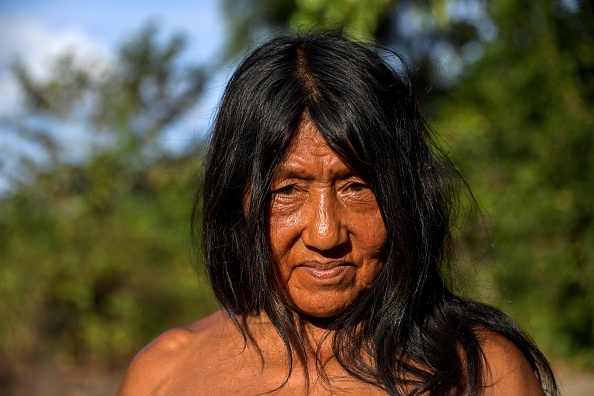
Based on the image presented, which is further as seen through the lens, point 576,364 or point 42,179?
point 42,179

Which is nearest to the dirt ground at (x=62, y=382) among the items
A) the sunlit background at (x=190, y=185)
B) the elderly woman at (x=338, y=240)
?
the sunlit background at (x=190, y=185)

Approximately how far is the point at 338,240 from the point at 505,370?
20.2 inches

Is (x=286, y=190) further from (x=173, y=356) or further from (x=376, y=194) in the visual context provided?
(x=173, y=356)

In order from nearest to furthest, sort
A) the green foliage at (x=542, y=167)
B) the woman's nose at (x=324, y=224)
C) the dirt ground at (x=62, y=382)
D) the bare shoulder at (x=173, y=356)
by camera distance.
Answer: the woman's nose at (x=324, y=224) < the bare shoulder at (x=173, y=356) < the green foliage at (x=542, y=167) < the dirt ground at (x=62, y=382)

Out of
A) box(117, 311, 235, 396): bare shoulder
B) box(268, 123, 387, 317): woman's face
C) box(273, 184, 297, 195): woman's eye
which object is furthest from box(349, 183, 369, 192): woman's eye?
box(117, 311, 235, 396): bare shoulder

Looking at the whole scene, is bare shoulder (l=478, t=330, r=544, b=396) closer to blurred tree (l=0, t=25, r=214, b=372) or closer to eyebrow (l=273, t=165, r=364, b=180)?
eyebrow (l=273, t=165, r=364, b=180)

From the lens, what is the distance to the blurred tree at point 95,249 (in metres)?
8.09

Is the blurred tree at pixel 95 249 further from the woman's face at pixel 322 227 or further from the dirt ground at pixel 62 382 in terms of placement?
the woman's face at pixel 322 227

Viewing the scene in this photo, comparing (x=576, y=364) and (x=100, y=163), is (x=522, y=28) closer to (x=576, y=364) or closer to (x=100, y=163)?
(x=576, y=364)

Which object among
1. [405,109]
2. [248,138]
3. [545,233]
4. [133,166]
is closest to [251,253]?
[248,138]

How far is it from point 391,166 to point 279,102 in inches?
12.3

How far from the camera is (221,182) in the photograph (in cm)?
222

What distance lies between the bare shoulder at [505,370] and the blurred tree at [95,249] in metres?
5.87

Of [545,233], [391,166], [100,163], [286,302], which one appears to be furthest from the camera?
[100,163]
